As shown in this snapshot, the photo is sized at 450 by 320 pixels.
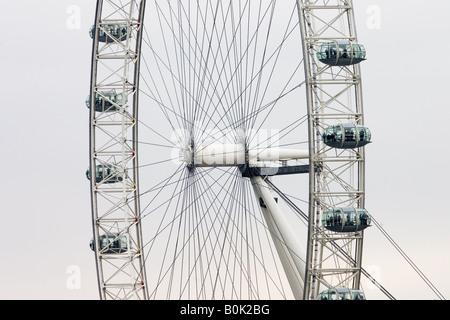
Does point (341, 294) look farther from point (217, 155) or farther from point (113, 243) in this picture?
point (113, 243)

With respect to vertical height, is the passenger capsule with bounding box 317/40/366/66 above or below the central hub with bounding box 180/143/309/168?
above

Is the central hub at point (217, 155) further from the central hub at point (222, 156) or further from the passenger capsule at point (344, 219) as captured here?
the passenger capsule at point (344, 219)

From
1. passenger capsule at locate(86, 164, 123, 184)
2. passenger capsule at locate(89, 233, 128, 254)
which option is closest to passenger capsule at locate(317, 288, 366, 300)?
passenger capsule at locate(89, 233, 128, 254)

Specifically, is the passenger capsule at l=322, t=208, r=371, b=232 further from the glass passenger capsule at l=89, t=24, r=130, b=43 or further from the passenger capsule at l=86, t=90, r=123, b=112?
the glass passenger capsule at l=89, t=24, r=130, b=43

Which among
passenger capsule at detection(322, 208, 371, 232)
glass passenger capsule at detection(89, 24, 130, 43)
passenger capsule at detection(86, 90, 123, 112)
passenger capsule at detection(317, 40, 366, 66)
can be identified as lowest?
passenger capsule at detection(322, 208, 371, 232)

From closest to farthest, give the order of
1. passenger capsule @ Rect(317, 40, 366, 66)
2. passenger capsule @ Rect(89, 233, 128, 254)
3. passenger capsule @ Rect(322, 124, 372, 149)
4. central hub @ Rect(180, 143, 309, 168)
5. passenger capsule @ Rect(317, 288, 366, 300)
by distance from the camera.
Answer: passenger capsule @ Rect(317, 288, 366, 300) → passenger capsule @ Rect(322, 124, 372, 149) → passenger capsule @ Rect(317, 40, 366, 66) → central hub @ Rect(180, 143, 309, 168) → passenger capsule @ Rect(89, 233, 128, 254)

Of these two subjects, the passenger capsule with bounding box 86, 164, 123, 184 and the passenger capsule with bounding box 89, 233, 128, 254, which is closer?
the passenger capsule with bounding box 89, 233, 128, 254
